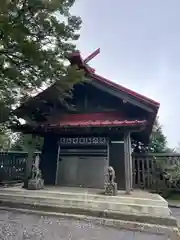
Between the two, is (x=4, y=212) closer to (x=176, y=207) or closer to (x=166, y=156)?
(x=176, y=207)

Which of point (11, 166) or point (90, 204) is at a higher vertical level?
point (11, 166)

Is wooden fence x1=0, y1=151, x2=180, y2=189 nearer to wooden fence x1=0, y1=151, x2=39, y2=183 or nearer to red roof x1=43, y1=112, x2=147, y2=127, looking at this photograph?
red roof x1=43, y1=112, x2=147, y2=127

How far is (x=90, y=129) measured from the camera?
7047 mm

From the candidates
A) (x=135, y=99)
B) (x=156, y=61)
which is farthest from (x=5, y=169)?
(x=156, y=61)

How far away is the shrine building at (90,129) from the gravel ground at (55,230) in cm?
247

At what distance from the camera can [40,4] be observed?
16.8ft

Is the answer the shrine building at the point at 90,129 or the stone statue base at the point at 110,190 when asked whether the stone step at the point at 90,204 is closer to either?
the stone statue base at the point at 110,190

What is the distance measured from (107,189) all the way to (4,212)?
8.11 ft

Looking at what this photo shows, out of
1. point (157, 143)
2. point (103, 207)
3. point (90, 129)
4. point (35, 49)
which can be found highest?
point (35, 49)

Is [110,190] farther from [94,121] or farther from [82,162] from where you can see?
[94,121]

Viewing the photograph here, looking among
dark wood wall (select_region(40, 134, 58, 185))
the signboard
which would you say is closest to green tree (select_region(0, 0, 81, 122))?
the signboard

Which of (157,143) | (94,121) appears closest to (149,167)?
(94,121)

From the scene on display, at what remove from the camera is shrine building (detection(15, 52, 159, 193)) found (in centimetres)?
688

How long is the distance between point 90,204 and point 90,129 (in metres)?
2.46
